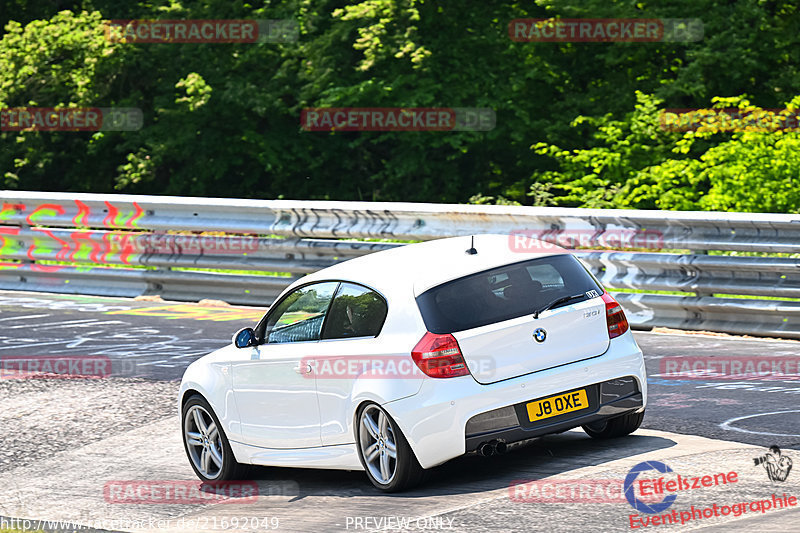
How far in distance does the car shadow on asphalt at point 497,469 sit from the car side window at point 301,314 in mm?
907

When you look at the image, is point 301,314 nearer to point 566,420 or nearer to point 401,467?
point 401,467

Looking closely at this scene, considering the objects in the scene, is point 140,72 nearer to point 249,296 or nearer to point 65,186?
point 65,186

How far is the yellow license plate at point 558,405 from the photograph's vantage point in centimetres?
757

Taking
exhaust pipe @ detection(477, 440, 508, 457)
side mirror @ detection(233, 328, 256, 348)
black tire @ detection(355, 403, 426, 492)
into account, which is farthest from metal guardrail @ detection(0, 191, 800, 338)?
side mirror @ detection(233, 328, 256, 348)

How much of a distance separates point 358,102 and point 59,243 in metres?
10.7

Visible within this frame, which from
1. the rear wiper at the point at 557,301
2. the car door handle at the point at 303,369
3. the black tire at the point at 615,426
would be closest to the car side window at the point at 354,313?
the car door handle at the point at 303,369

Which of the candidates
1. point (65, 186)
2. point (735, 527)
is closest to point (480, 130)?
point (65, 186)

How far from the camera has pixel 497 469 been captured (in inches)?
312

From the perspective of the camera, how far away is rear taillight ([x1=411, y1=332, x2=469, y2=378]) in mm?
7402

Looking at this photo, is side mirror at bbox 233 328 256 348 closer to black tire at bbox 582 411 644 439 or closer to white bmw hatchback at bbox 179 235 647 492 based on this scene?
white bmw hatchback at bbox 179 235 647 492

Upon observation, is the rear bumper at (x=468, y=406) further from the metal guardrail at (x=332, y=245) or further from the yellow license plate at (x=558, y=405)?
the metal guardrail at (x=332, y=245)

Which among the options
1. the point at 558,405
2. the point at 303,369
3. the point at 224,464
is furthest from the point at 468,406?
the point at 224,464

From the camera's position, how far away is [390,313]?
771 centimetres

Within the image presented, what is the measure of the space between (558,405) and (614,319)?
2.35 ft
